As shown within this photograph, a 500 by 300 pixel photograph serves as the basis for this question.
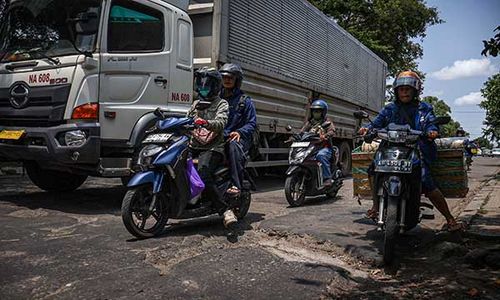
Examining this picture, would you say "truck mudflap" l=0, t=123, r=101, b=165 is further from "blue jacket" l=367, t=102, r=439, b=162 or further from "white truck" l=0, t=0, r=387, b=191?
"blue jacket" l=367, t=102, r=439, b=162

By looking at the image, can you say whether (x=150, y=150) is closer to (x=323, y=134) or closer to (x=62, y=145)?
(x=62, y=145)

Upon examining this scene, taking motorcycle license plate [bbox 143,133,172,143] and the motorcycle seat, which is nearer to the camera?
motorcycle license plate [bbox 143,133,172,143]

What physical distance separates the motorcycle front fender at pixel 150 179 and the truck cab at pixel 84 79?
4.62ft

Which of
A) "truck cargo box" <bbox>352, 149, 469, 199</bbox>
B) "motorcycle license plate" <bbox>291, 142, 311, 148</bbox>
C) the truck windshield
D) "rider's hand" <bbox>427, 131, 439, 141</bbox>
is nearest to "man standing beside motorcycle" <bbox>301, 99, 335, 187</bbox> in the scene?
"motorcycle license plate" <bbox>291, 142, 311, 148</bbox>

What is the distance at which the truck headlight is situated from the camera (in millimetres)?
5219

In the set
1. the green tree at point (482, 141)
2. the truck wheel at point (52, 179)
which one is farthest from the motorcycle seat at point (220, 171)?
the green tree at point (482, 141)

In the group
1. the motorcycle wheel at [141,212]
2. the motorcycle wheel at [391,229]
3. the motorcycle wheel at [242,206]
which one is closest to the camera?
the motorcycle wheel at [391,229]

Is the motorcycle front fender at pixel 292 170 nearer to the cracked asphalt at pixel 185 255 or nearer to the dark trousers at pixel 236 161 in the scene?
the cracked asphalt at pixel 185 255

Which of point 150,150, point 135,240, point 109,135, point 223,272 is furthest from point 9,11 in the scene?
point 223,272

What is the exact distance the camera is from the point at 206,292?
3006mm

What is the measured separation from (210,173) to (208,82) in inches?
36.8

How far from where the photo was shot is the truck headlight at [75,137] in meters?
5.22

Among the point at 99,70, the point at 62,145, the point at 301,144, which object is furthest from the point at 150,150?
the point at 301,144

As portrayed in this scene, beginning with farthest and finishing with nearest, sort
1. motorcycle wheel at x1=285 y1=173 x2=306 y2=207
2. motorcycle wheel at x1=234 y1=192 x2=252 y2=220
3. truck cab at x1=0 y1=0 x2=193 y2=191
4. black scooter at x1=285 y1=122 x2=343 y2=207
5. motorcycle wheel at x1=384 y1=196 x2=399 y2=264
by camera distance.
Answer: black scooter at x1=285 y1=122 x2=343 y2=207
motorcycle wheel at x1=285 y1=173 x2=306 y2=207
truck cab at x1=0 y1=0 x2=193 y2=191
motorcycle wheel at x1=234 y1=192 x2=252 y2=220
motorcycle wheel at x1=384 y1=196 x2=399 y2=264
